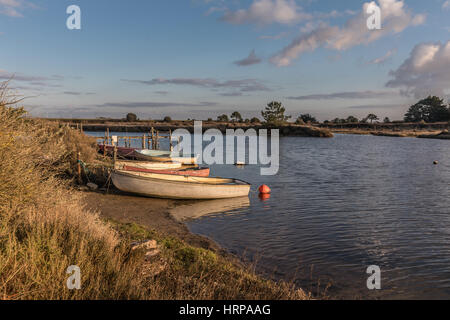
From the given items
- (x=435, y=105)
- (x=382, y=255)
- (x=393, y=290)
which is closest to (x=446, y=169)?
(x=382, y=255)

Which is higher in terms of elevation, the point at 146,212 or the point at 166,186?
the point at 166,186

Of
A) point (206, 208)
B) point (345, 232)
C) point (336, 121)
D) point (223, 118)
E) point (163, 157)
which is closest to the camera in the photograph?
point (345, 232)

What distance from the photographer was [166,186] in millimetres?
18125

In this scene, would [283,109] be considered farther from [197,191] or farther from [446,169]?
[197,191]

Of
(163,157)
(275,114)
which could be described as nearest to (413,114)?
(275,114)

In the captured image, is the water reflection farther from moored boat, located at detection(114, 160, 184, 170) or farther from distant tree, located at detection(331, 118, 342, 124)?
distant tree, located at detection(331, 118, 342, 124)

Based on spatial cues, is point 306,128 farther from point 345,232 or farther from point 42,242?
point 42,242

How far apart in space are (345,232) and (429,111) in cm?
16170

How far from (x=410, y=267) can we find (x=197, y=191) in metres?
11.4

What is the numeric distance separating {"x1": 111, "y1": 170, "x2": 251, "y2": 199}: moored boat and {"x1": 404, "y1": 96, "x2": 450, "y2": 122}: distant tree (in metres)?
148

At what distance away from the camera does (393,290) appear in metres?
8.43

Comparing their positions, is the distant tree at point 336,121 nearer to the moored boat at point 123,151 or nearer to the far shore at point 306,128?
the far shore at point 306,128

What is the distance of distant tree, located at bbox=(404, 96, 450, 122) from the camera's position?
136750 mm
